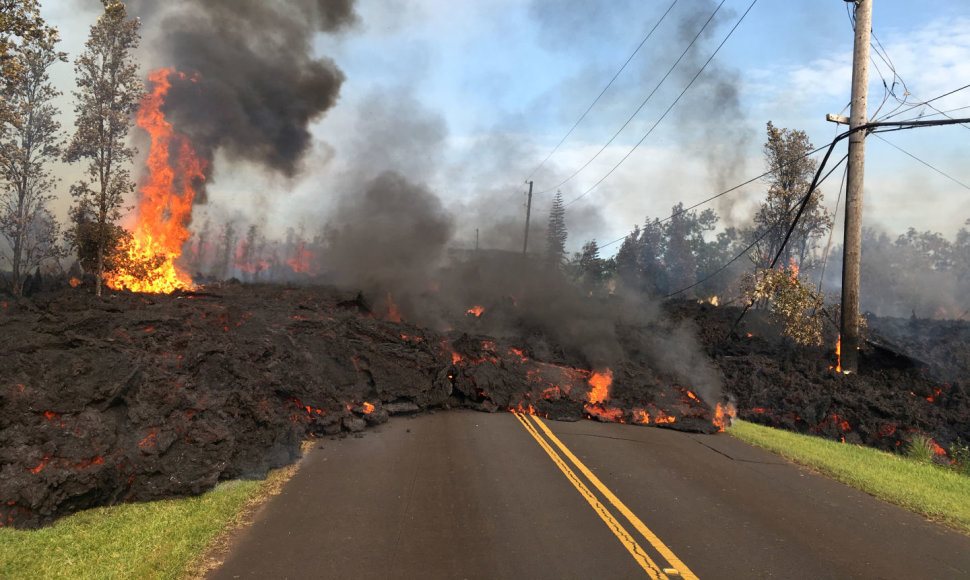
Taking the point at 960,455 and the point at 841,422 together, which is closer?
the point at 960,455

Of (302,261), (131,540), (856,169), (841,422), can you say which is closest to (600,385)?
(841,422)

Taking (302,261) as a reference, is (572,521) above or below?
below

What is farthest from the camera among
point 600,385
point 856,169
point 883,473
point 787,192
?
point 787,192

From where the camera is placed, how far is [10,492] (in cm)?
534

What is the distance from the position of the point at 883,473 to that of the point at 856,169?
733 centimetres

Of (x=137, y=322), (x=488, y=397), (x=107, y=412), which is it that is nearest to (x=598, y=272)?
(x=488, y=397)

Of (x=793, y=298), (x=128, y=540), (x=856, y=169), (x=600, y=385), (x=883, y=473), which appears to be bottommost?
(x=128, y=540)

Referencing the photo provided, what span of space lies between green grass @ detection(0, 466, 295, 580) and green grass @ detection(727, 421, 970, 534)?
8.12m

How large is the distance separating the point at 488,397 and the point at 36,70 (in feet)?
93.7

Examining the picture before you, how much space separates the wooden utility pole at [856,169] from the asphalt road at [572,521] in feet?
18.2

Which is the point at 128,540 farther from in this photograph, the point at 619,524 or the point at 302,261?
the point at 302,261

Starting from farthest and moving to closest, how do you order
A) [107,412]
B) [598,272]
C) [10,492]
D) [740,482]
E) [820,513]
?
[598,272] → [740,482] → [107,412] → [820,513] → [10,492]

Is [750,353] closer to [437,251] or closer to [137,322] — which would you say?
[437,251]

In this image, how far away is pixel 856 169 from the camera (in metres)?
12.4
